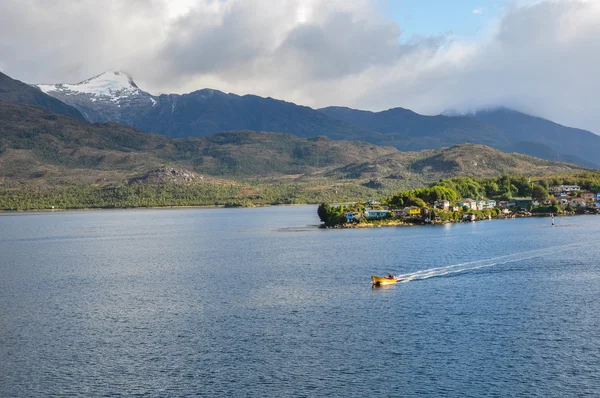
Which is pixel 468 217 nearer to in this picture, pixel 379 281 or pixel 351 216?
pixel 351 216

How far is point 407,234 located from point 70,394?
105045 millimetres

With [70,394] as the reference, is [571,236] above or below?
above

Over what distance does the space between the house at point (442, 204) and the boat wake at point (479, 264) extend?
75783mm

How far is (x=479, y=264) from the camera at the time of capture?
92.5m

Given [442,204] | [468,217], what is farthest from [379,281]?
[442,204]

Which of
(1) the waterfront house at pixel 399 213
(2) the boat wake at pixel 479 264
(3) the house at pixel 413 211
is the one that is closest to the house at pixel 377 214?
(1) the waterfront house at pixel 399 213

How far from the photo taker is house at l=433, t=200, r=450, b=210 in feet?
613

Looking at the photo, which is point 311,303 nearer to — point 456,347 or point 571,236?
point 456,347

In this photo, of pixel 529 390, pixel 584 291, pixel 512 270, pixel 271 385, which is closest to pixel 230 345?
pixel 271 385

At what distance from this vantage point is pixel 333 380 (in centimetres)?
4456

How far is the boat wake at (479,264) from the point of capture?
83.9 m

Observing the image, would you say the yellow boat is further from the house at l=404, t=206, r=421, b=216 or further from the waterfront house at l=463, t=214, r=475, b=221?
the waterfront house at l=463, t=214, r=475, b=221

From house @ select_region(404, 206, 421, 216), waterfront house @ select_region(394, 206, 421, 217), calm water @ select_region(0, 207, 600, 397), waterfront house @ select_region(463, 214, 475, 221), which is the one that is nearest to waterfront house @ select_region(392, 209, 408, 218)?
waterfront house @ select_region(394, 206, 421, 217)

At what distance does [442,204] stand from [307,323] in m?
134
